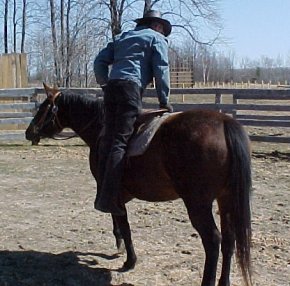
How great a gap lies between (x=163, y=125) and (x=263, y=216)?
2731 mm

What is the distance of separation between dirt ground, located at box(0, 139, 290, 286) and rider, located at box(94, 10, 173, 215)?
637 mm

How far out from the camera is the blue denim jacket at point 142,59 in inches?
166

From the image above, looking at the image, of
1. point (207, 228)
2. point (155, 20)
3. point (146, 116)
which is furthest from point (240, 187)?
point (155, 20)

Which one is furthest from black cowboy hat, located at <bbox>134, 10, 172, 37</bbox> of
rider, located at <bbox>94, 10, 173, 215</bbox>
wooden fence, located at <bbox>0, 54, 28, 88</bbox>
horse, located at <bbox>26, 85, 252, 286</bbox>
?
wooden fence, located at <bbox>0, 54, 28, 88</bbox>

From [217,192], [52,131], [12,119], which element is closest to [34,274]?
[52,131]

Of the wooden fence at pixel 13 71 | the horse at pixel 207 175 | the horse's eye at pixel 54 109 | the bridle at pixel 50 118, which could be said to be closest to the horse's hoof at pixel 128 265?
the horse at pixel 207 175

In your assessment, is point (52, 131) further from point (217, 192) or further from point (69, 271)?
point (217, 192)

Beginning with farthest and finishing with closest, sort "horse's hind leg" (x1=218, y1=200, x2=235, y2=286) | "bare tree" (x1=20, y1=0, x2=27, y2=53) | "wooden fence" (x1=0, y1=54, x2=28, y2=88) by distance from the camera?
"bare tree" (x1=20, y1=0, x2=27, y2=53)
"wooden fence" (x1=0, y1=54, x2=28, y2=88)
"horse's hind leg" (x1=218, y1=200, x2=235, y2=286)

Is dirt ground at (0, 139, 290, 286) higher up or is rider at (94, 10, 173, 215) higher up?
rider at (94, 10, 173, 215)

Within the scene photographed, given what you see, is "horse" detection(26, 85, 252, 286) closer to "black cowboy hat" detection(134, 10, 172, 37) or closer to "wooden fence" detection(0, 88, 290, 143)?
"black cowboy hat" detection(134, 10, 172, 37)

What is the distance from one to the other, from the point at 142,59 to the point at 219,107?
324 inches

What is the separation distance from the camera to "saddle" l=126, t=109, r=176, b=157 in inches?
165

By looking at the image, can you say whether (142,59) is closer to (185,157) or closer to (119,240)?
(185,157)

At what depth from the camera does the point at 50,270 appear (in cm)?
460
